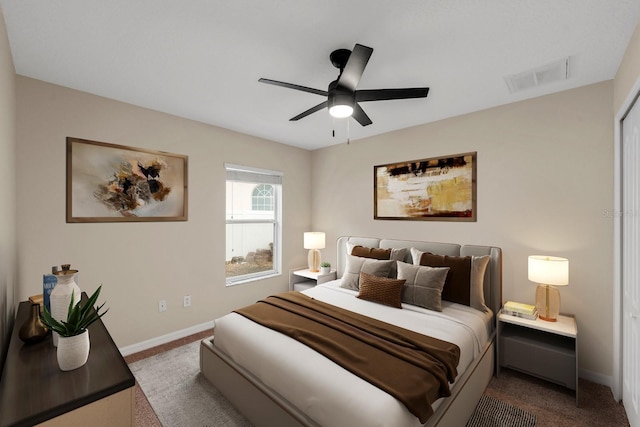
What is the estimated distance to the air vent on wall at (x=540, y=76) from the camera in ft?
7.05

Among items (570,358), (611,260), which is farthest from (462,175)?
(570,358)

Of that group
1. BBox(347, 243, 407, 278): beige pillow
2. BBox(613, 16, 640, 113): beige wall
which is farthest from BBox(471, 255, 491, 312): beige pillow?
BBox(613, 16, 640, 113): beige wall

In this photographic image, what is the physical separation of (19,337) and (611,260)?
13.0 ft

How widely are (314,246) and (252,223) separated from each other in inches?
38.2

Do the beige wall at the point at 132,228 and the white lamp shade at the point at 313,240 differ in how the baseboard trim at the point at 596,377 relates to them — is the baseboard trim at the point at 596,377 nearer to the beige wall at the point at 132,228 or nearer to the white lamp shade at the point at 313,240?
the white lamp shade at the point at 313,240

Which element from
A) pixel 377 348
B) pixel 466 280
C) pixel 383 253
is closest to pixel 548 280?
pixel 466 280

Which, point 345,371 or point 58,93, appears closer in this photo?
point 345,371

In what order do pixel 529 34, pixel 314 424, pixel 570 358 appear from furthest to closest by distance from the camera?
pixel 570 358, pixel 529 34, pixel 314 424

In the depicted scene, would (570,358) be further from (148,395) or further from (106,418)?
(148,395)

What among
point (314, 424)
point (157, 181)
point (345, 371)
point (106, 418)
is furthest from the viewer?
point (157, 181)

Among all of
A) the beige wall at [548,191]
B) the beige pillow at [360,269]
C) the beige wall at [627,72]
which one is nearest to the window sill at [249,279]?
Answer: the beige pillow at [360,269]

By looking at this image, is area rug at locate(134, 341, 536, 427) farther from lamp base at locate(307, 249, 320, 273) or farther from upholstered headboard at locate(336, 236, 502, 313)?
lamp base at locate(307, 249, 320, 273)

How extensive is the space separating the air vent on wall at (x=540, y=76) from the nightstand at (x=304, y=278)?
287 centimetres

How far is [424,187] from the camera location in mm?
3445
